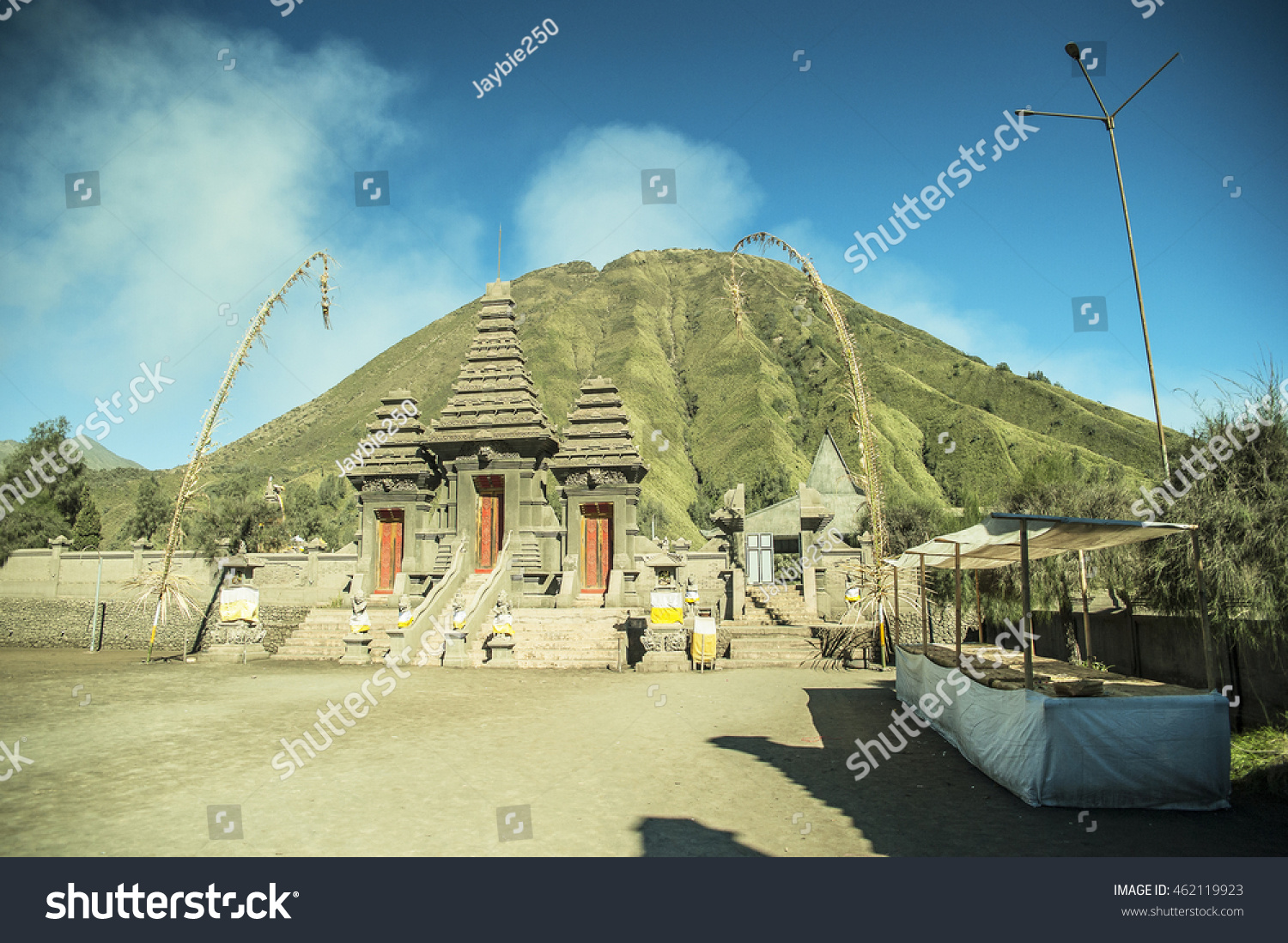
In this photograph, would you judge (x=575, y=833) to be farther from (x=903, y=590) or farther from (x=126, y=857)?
(x=903, y=590)

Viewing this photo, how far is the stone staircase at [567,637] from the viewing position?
17172 millimetres

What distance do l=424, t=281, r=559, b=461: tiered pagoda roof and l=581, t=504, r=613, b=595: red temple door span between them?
268 cm

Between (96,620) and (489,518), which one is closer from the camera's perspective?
(489,518)

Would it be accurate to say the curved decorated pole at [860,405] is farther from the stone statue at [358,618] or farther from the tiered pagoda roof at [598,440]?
the stone statue at [358,618]

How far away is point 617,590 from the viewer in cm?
2117

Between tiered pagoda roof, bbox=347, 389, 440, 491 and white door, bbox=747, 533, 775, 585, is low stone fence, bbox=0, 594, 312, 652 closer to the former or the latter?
tiered pagoda roof, bbox=347, 389, 440, 491

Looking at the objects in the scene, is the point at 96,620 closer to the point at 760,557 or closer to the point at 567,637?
the point at 567,637

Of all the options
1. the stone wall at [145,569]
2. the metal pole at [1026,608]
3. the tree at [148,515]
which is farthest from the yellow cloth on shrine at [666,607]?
the tree at [148,515]

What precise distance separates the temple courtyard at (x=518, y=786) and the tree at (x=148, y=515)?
41.6m

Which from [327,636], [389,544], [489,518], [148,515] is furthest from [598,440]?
[148,515]

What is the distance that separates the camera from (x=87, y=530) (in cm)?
4181

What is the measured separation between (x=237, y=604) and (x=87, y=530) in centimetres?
3273

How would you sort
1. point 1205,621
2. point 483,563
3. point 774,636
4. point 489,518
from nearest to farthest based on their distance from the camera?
point 1205,621 < point 774,636 < point 483,563 < point 489,518

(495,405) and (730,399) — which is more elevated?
(730,399)
